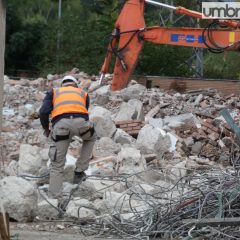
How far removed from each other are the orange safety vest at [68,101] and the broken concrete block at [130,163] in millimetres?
1241

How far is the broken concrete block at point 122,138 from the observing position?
43.3ft

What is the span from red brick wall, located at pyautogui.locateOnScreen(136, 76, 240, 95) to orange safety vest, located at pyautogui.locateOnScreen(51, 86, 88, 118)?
907cm

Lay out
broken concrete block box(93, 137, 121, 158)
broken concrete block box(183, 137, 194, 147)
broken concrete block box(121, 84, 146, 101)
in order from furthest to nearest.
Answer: broken concrete block box(121, 84, 146, 101) → broken concrete block box(183, 137, 194, 147) → broken concrete block box(93, 137, 121, 158)

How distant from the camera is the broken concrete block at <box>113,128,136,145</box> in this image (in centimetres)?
1319

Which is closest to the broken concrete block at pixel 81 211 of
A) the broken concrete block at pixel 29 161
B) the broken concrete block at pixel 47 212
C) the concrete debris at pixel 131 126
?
the broken concrete block at pixel 47 212

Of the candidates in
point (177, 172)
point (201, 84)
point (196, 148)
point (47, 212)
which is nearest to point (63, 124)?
point (47, 212)

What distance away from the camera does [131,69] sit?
1777 cm

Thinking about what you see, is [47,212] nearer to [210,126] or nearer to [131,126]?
[131,126]

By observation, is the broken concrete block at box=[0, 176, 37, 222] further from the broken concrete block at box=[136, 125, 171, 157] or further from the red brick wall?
the red brick wall

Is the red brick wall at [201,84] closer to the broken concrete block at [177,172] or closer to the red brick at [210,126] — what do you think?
the red brick at [210,126]

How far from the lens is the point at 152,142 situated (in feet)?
41.7

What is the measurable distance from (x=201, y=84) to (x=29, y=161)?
9333mm

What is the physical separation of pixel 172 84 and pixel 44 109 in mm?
10056

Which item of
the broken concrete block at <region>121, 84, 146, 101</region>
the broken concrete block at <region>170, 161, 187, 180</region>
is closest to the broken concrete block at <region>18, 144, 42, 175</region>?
the broken concrete block at <region>170, 161, 187, 180</region>
